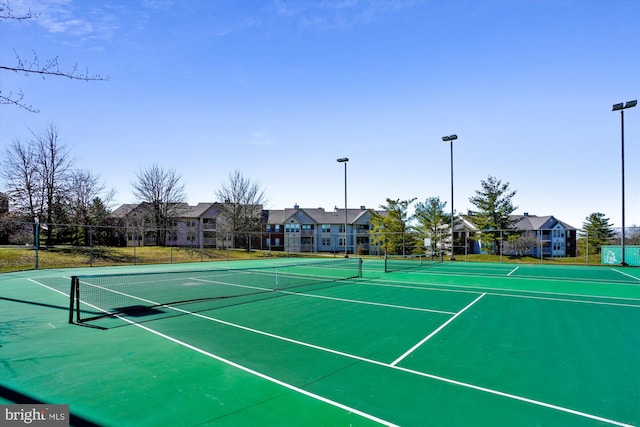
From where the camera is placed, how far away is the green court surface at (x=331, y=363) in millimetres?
4453

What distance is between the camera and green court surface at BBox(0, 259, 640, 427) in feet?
14.6

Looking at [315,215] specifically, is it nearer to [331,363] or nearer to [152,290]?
[152,290]

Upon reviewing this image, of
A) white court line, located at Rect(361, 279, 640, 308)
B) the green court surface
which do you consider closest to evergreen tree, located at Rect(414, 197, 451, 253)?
white court line, located at Rect(361, 279, 640, 308)

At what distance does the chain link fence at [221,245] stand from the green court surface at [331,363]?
13.8 m

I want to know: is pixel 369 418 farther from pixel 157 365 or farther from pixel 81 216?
pixel 81 216

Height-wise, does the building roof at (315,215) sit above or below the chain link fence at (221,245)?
above

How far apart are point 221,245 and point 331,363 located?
174ft

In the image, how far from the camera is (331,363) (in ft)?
20.2

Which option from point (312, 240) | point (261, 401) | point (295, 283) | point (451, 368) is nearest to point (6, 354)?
point (261, 401)

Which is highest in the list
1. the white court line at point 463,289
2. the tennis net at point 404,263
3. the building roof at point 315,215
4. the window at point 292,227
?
the building roof at point 315,215

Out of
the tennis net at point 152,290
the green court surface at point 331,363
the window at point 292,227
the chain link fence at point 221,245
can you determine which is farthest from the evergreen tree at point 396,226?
the green court surface at point 331,363

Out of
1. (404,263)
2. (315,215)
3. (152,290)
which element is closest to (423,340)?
(152,290)

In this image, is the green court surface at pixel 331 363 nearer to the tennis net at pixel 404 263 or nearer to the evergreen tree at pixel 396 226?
the tennis net at pixel 404 263

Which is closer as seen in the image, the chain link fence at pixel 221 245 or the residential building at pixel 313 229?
the chain link fence at pixel 221 245
